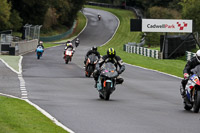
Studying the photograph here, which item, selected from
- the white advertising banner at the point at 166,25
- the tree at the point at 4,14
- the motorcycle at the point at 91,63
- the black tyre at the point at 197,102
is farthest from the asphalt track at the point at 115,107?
the tree at the point at 4,14

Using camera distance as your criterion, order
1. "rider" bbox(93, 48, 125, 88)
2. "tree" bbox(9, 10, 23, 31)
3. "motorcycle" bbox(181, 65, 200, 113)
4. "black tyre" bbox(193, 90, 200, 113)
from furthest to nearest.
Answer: "tree" bbox(9, 10, 23, 31) → "rider" bbox(93, 48, 125, 88) → "motorcycle" bbox(181, 65, 200, 113) → "black tyre" bbox(193, 90, 200, 113)

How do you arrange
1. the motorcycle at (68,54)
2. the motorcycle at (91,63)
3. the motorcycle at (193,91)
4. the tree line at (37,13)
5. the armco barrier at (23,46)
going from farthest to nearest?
the tree line at (37,13), the armco barrier at (23,46), the motorcycle at (68,54), the motorcycle at (91,63), the motorcycle at (193,91)

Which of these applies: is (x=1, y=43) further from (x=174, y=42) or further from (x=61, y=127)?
(x=61, y=127)

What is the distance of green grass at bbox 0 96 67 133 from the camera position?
32.3 feet

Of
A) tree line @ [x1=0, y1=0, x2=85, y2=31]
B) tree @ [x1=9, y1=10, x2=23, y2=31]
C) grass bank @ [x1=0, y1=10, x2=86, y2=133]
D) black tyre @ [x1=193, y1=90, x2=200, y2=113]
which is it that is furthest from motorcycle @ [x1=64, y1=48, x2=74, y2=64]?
tree @ [x1=9, y1=10, x2=23, y2=31]

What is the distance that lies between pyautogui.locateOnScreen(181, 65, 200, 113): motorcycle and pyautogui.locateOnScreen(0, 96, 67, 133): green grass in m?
3.78

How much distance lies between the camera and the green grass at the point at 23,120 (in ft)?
32.3

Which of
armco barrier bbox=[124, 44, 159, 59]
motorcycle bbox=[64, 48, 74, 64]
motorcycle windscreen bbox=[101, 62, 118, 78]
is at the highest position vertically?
motorcycle windscreen bbox=[101, 62, 118, 78]

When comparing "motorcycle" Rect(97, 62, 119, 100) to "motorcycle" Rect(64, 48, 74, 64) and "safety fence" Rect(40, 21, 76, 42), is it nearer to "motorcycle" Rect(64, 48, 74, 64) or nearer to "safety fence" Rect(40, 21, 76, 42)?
"motorcycle" Rect(64, 48, 74, 64)

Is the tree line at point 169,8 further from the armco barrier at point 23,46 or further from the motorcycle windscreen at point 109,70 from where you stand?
the motorcycle windscreen at point 109,70

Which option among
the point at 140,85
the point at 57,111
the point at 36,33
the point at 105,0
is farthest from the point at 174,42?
the point at 105,0

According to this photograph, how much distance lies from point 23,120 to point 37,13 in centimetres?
8168

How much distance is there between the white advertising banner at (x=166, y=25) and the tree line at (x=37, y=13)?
27.3m

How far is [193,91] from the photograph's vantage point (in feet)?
45.4
